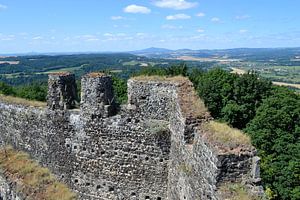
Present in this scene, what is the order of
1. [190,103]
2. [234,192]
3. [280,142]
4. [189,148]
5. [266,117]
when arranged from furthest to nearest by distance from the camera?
[266,117]
[280,142]
[190,103]
[189,148]
[234,192]

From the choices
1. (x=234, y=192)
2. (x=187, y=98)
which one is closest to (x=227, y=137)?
(x=234, y=192)

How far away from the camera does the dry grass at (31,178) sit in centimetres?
1334

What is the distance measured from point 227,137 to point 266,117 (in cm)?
2937

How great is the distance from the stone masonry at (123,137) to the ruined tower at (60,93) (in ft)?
0.11

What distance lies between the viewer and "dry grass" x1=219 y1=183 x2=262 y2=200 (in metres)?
6.79

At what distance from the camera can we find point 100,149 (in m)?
12.4

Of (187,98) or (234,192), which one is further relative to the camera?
(187,98)

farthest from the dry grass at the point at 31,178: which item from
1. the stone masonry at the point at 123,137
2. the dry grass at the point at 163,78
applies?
the dry grass at the point at 163,78

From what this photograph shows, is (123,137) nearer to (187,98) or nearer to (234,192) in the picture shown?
(187,98)

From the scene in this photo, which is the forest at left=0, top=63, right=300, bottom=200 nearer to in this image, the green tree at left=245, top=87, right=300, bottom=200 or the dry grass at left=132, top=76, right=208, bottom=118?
the green tree at left=245, top=87, right=300, bottom=200

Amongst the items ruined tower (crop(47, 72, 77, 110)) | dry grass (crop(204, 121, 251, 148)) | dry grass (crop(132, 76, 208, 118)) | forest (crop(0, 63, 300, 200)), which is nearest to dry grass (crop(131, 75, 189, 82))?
dry grass (crop(132, 76, 208, 118))

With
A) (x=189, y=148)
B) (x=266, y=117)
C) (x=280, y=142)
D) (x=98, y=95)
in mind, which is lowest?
(x=280, y=142)

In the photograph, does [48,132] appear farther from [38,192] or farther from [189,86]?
[189,86]

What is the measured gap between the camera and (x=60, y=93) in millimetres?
13430
